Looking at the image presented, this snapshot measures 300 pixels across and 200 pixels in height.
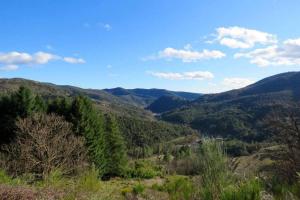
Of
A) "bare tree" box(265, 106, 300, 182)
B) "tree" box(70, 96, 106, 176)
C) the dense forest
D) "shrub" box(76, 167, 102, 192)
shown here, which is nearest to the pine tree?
the dense forest

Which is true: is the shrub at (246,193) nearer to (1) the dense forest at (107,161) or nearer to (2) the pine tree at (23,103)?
(1) the dense forest at (107,161)

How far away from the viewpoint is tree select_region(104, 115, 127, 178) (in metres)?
56.1

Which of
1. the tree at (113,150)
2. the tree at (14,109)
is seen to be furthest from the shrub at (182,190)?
the tree at (113,150)

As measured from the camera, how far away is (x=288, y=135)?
9.16m

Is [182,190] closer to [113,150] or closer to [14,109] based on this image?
[14,109]

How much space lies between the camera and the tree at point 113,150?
56.1 meters

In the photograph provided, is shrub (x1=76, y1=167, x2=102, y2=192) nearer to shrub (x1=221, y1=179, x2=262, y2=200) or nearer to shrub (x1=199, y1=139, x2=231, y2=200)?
shrub (x1=199, y1=139, x2=231, y2=200)

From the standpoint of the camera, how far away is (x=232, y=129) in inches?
6875

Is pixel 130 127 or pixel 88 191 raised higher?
pixel 88 191

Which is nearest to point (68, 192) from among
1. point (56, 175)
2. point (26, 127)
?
point (56, 175)

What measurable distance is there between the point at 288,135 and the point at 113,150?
48.9 meters

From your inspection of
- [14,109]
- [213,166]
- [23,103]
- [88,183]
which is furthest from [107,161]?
[213,166]

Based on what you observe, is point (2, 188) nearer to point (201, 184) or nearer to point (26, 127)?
point (201, 184)

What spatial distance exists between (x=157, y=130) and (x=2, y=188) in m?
147
